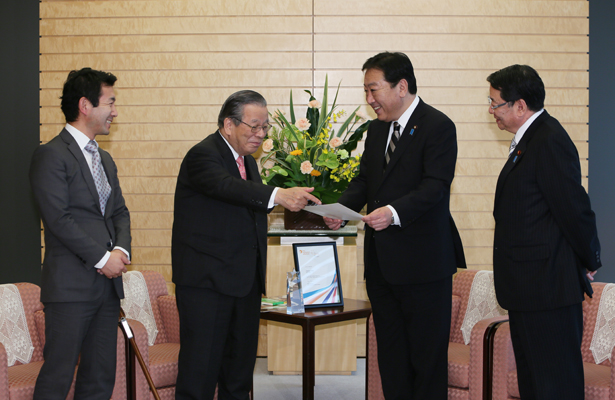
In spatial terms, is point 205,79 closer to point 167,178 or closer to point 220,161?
point 167,178

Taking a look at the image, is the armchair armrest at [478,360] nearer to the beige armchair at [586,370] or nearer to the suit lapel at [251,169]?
the beige armchair at [586,370]

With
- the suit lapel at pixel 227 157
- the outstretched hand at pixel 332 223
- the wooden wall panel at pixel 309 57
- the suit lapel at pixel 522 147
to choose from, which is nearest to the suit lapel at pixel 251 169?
the suit lapel at pixel 227 157

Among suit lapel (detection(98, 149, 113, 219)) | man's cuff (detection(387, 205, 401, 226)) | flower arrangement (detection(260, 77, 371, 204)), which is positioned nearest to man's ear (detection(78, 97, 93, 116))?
suit lapel (detection(98, 149, 113, 219))

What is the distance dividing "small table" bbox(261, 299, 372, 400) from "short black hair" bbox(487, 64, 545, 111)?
1.44 meters

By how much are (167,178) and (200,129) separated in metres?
0.53

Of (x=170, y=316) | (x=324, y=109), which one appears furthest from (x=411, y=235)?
(x=324, y=109)

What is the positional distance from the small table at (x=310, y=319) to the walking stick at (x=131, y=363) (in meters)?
0.68

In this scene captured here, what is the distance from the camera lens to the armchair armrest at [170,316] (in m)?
3.56

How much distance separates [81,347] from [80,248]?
48cm

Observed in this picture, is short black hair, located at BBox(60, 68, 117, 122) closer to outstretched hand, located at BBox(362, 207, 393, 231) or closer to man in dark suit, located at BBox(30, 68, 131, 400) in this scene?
man in dark suit, located at BBox(30, 68, 131, 400)

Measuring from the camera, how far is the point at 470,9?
4.86 meters

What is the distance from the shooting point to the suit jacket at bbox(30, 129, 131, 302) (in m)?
2.41

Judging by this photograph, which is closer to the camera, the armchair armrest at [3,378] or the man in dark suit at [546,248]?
the man in dark suit at [546,248]

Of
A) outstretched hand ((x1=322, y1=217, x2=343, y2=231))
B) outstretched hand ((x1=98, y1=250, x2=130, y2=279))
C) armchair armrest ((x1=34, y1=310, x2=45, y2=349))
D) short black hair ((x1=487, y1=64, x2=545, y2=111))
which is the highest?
short black hair ((x1=487, y1=64, x2=545, y2=111))
